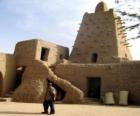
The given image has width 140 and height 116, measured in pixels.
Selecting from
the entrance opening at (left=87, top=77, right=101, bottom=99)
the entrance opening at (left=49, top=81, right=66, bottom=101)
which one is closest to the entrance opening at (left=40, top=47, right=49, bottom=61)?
the entrance opening at (left=87, top=77, right=101, bottom=99)

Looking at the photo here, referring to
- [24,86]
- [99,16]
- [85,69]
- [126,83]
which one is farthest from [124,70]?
[99,16]

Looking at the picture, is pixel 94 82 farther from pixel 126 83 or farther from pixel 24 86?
pixel 24 86

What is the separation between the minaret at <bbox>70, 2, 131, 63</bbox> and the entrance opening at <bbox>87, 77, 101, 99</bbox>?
4000 millimetres

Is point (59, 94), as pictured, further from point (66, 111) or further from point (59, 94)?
point (66, 111)

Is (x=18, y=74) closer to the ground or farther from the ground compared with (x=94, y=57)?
closer to the ground

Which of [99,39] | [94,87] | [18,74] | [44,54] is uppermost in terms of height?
[99,39]

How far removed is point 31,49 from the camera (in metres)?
30.6

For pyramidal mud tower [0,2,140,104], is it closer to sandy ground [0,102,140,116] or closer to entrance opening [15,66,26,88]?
entrance opening [15,66,26,88]

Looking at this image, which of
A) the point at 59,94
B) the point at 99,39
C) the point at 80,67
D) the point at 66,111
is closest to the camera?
the point at 66,111

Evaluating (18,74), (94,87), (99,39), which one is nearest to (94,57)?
(99,39)

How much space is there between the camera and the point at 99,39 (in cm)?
3412

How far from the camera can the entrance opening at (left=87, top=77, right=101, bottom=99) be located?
28.3 meters

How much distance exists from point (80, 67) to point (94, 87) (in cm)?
250

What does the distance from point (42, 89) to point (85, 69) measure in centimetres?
434
